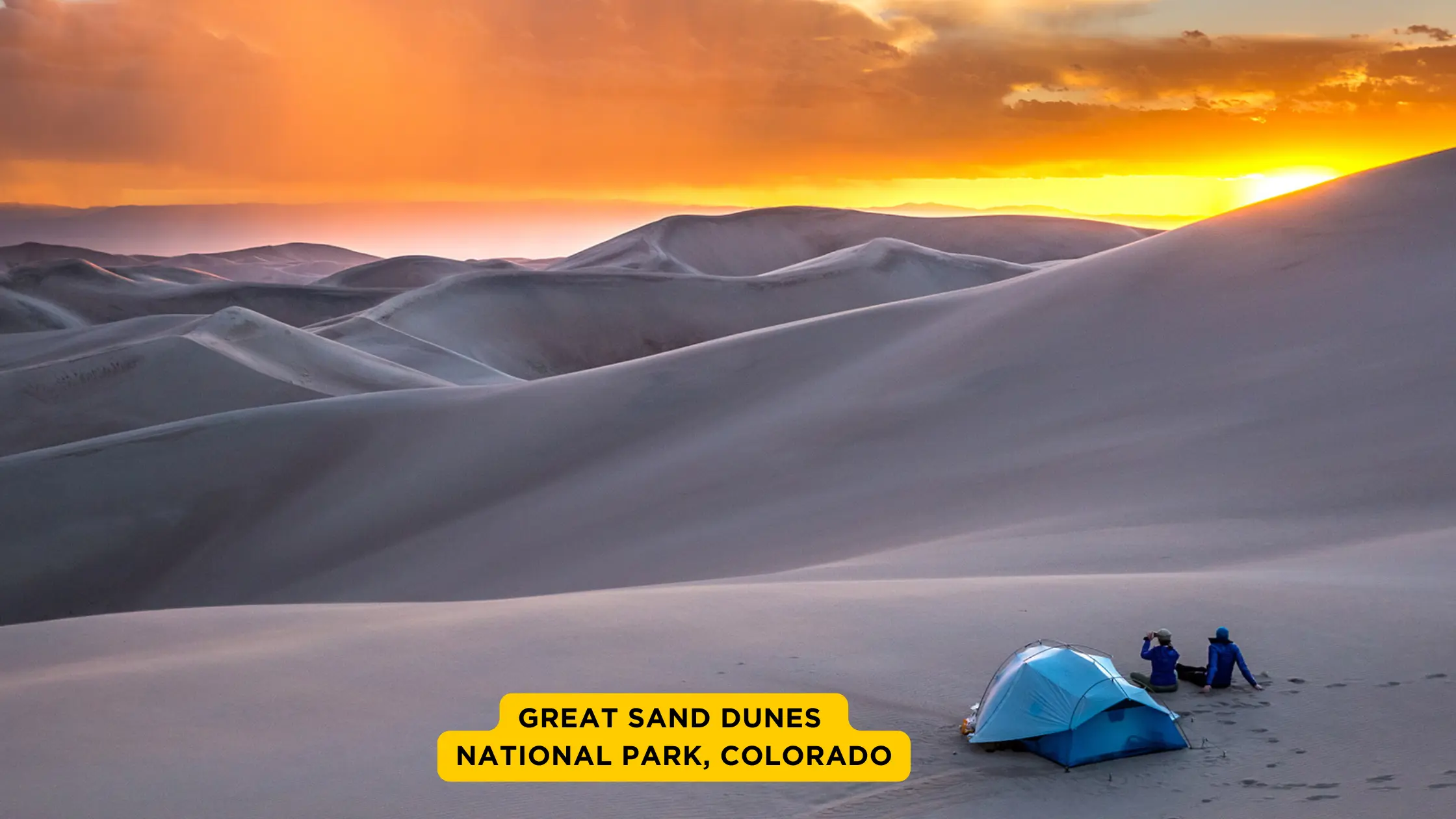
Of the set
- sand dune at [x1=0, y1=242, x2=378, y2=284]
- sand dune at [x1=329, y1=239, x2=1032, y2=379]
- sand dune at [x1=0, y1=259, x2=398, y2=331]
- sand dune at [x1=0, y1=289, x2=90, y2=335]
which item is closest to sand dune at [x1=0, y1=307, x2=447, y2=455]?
sand dune at [x1=329, y1=239, x2=1032, y2=379]

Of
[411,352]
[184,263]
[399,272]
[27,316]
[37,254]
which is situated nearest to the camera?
[411,352]

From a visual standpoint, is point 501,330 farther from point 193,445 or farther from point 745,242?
point 745,242

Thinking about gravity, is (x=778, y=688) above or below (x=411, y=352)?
below

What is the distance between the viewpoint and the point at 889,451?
20.1 m

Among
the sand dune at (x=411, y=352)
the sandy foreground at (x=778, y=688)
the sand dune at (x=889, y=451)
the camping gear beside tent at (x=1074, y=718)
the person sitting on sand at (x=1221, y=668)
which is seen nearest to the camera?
the sandy foreground at (x=778, y=688)

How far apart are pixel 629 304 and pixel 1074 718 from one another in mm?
61276

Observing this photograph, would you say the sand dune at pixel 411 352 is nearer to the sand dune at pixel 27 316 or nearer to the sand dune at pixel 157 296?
the sand dune at pixel 157 296

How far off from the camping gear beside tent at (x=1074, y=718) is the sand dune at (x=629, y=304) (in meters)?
52.0

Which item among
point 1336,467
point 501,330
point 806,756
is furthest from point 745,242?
point 806,756

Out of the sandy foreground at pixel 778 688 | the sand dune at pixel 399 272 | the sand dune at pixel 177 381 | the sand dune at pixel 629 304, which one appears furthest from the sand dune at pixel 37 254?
the sandy foreground at pixel 778 688

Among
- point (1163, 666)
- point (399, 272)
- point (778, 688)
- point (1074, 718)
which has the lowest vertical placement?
point (778, 688)

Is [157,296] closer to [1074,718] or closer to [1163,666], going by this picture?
[1163,666]

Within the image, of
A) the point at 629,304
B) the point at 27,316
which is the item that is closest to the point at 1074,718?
the point at 629,304

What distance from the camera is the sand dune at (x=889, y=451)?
14.6m
